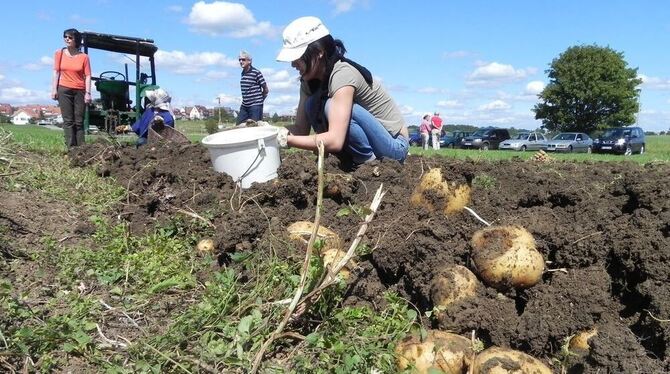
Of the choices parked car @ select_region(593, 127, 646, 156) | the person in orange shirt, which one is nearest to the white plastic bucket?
the person in orange shirt

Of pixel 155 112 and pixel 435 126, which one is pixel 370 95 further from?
pixel 435 126

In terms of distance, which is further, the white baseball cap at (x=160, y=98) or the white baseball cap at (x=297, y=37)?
the white baseball cap at (x=160, y=98)

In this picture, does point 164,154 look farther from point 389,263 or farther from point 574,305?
point 574,305

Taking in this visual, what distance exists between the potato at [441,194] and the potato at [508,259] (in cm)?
62

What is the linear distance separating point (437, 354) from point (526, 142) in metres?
36.1

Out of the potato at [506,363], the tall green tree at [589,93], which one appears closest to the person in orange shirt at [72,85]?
the potato at [506,363]

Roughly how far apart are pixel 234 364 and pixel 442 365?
0.82 meters

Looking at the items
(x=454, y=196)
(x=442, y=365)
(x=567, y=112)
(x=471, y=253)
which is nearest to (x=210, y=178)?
(x=454, y=196)

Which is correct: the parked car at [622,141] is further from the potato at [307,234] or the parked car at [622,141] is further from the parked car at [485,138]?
the potato at [307,234]

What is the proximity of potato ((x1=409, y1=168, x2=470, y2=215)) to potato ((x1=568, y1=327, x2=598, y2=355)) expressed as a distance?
1151 mm

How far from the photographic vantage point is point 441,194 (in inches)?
136

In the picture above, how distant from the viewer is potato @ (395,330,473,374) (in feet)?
7.77

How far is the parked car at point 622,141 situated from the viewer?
99.3 feet

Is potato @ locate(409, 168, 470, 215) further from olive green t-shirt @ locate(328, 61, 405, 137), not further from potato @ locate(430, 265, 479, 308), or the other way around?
olive green t-shirt @ locate(328, 61, 405, 137)
